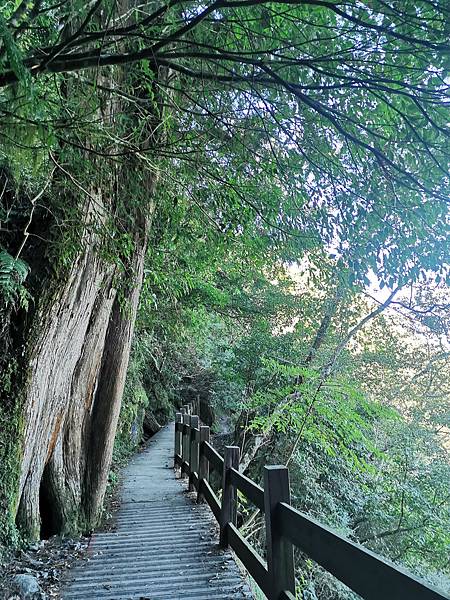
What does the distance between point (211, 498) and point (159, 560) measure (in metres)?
1.42

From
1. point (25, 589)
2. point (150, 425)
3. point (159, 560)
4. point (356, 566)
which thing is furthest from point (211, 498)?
point (150, 425)

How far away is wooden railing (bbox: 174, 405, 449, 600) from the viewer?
5.27 feet

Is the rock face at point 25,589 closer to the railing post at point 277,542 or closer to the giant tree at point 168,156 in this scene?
the giant tree at point 168,156

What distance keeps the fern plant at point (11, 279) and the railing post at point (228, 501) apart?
7.98 feet

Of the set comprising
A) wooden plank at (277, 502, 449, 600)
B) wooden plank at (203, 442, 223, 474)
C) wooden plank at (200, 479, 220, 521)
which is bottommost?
wooden plank at (200, 479, 220, 521)

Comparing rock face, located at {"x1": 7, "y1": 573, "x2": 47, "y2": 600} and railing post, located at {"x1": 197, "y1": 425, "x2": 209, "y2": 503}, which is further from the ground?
railing post, located at {"x1": 197, "y1": 425, "x2": 209, "y2": 503}

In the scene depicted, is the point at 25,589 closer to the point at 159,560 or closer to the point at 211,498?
Answer: the point at 159,560

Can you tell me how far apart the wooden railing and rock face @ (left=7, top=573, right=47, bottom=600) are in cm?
155

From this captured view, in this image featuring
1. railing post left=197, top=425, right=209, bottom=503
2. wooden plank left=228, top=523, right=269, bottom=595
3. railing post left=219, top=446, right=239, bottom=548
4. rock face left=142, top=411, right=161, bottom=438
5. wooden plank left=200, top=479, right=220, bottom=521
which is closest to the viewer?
wooden plank left=228, top=523, right=269, bottom=595

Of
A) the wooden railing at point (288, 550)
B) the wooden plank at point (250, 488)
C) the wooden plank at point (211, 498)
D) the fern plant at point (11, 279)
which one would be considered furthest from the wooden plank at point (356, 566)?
the wooden plank at point (211, 498)

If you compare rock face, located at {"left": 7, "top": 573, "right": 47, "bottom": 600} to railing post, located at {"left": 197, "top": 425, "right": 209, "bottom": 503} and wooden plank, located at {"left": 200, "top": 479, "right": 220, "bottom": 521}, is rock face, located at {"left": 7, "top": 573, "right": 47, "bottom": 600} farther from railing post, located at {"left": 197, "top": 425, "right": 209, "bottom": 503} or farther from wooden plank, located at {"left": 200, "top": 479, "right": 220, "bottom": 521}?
railing post, located at {"left": 197, "top": 425, "right": 209, "bottom": 503}

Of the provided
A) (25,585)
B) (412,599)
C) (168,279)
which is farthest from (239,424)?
(412,599)

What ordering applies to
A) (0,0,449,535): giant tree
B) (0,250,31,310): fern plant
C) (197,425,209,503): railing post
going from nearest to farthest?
(0,0,449,535): giant tree
(0,250,31,310): fern plant
(197,425,209,503): railing post

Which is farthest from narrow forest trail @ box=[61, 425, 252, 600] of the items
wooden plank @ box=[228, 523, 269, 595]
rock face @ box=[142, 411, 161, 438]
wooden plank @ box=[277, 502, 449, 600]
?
rock face @ box=[142, 411, 161, 438]
